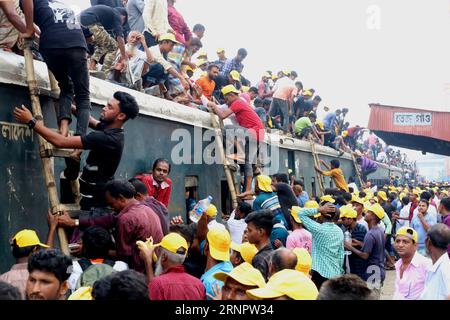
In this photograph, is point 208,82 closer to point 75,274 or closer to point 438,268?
point 438,268

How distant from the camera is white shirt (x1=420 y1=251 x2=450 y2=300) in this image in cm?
506

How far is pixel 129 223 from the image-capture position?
5.10 meters

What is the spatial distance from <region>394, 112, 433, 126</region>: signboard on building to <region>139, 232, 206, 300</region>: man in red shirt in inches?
952

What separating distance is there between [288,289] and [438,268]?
209 centimetres

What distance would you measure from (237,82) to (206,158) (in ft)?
16.6

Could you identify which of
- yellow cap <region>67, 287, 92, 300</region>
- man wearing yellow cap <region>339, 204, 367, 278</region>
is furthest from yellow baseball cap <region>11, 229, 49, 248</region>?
man wearing yellow cap <region>339, 204, 367, 278</region>

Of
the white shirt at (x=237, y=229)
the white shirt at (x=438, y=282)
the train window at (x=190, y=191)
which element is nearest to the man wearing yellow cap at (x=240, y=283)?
the white shirt at (x=438, y=282)

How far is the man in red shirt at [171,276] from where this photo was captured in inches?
173

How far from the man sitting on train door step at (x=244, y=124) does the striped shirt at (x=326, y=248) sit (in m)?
3.36

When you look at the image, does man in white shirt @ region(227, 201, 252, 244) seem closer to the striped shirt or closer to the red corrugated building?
the striped shirt

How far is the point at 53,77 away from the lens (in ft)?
19.0

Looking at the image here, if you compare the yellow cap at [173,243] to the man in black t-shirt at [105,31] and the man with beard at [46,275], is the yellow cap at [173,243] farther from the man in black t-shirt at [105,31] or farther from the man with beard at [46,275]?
the man in black t-shirt at [105,31]
